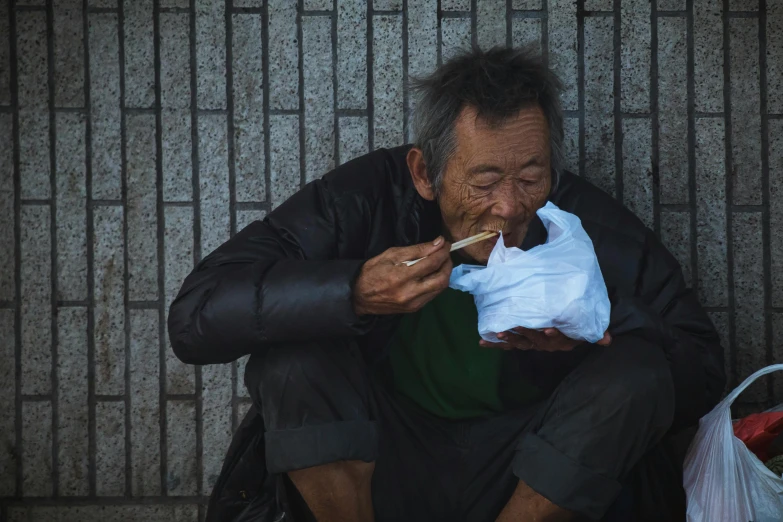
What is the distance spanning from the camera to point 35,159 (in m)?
3.02

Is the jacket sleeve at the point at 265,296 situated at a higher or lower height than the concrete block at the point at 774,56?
lower

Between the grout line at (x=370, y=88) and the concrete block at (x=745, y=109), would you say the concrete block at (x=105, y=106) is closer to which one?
the grout line at (x=370, y=88)

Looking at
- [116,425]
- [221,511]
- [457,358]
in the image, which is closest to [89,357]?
[116,425]

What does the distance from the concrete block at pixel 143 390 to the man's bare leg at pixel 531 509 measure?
144cm

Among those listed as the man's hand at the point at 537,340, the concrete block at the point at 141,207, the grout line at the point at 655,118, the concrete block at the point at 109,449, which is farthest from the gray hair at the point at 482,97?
the concrete block at the point at 109,449

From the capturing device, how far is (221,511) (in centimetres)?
242

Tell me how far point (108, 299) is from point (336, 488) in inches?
52.7

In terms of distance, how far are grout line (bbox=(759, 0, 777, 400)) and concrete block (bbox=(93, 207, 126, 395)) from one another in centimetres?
224

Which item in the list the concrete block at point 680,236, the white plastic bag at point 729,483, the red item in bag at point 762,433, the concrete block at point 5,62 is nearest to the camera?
the white plastic bag at point 729,483

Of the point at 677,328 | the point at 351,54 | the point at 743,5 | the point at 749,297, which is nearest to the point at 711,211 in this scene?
the point at 749,297

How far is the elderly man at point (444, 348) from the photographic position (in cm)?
206

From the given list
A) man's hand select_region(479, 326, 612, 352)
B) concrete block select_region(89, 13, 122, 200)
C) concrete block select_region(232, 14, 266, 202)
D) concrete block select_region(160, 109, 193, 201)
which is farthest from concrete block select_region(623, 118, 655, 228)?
concrete block select_region(89, 13, 122, 200)

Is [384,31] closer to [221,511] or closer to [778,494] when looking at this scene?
[221,511]

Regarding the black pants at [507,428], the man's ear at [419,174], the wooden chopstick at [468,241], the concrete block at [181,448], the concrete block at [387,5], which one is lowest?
the concrete block at [181,448]
